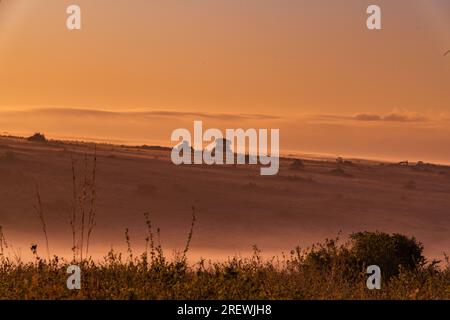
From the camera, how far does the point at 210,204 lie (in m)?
40.4

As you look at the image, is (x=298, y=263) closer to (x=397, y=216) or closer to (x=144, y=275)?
(x=144, y=275)

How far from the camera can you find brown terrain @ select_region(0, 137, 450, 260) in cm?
3005

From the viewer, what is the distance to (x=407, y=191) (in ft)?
187

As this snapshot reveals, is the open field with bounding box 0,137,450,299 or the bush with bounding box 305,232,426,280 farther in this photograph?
the bush with bounding box 305,232,426,280

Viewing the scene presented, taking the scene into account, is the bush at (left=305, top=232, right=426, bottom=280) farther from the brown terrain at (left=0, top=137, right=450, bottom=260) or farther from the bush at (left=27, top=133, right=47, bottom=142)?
the bush at (left=27, top=133, right=47, bottom=142)

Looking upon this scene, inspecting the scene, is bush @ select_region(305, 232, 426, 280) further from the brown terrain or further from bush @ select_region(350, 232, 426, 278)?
the brown terrain

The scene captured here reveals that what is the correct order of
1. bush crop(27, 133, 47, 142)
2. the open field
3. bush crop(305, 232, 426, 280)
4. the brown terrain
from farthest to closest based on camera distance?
bush crop(27, 133, 47, 142)
the brown terrain
bush crop(305, 232, 426, 280)
the open field

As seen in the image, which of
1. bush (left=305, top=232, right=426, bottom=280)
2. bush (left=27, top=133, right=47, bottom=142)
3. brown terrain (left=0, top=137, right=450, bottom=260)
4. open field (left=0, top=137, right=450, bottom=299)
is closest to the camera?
open field (left=0, top=137, right=450, bottom=299)

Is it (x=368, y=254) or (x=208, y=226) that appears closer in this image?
(x=368, y=254)

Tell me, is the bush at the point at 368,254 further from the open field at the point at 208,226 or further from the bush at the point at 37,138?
the bush at the point at 37,138

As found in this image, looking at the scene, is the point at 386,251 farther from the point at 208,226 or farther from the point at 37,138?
the point at 37,138

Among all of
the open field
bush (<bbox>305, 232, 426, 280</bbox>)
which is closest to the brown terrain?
the open field

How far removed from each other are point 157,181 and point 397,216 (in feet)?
41.2

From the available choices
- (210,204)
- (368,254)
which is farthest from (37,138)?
(368,254)
